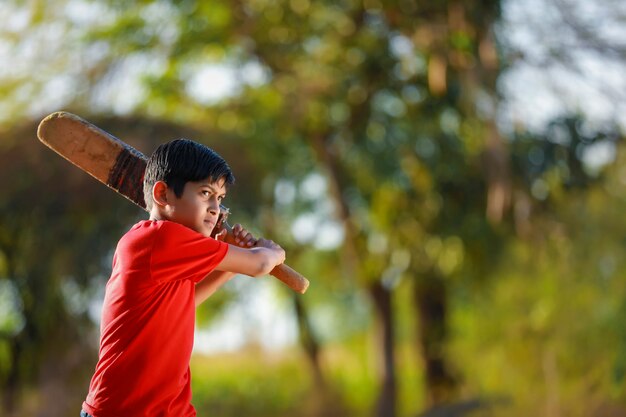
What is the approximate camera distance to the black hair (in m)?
2.53

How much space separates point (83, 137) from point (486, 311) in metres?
9.17

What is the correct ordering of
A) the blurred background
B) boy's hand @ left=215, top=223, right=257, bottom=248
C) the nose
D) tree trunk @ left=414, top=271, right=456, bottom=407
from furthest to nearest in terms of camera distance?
tree trunk @ left=414, top=271, right=456, bottom=407 → the blurred background → boy's hand @ left=215, top=223, right=257, bottom=248 → the nose

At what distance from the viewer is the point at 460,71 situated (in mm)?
9328

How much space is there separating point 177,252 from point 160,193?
0.18 m

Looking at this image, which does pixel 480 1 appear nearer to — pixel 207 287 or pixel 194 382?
pixel 194 382

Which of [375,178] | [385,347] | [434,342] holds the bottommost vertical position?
[434,342]

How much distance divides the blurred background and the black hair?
6516mm

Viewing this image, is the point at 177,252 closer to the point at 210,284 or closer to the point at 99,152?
the point at 210,284

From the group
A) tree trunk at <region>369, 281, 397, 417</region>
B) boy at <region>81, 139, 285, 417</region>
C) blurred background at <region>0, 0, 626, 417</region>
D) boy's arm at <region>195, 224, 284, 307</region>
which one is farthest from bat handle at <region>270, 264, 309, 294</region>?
tree trunk at <region>369, 281, 397, 417</region>

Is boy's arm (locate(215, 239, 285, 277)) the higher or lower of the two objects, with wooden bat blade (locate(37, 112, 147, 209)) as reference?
lower

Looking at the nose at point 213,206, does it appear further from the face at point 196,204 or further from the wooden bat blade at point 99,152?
the wooden bat blade at point 99,152

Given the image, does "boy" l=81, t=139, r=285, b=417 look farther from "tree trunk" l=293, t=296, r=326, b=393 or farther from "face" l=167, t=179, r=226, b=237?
"tree trunk" l=293, t=296, r=326, b=393

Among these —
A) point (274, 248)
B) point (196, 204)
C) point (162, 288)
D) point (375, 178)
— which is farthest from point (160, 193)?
point (375, 178)

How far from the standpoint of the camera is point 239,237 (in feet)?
9.20
